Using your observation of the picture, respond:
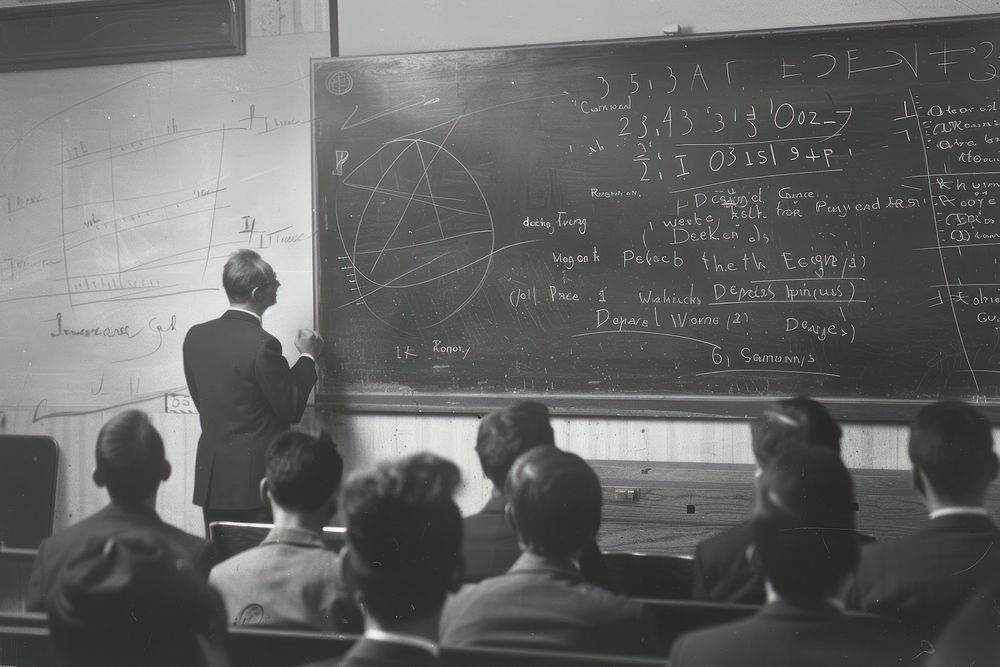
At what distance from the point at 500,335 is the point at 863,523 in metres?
1.29

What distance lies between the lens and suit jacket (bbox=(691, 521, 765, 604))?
71.6 inches

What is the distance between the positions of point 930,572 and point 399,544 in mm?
1174

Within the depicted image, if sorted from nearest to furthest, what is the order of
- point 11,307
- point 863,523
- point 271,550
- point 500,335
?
point 271,550 < point 863,523 < point 500,335 < point 11,307

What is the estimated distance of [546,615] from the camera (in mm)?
1731

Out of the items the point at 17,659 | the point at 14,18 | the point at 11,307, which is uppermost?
the point at 14,18

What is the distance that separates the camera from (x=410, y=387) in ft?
10.1

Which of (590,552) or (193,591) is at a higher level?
(590,552)

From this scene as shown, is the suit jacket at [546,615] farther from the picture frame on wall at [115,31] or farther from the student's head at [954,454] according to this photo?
the picture frame on wall at [115,31]

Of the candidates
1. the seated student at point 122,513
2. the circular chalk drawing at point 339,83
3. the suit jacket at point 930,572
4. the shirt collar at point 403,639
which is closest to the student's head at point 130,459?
the seated student at point 122,513

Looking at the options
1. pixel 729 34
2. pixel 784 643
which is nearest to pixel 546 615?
pixel 784 643

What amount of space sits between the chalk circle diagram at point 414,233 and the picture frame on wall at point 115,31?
70cm

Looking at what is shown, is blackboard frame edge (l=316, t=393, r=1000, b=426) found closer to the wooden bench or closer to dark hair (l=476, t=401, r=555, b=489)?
the wooden bench

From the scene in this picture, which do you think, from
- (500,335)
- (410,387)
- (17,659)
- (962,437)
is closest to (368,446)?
(410,387)

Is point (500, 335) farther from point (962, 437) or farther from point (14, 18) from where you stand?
point (14, 18)
